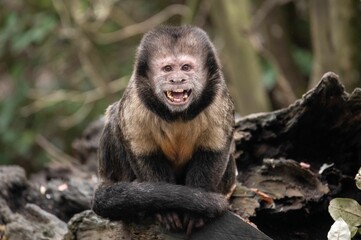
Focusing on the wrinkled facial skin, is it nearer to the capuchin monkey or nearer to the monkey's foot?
the capuchin monkey

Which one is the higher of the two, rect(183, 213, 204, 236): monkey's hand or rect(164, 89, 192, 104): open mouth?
rect(164, 89, 192, 104): open mouth

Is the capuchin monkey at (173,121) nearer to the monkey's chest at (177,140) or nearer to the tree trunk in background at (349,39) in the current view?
the monkey's chest at (177,140)

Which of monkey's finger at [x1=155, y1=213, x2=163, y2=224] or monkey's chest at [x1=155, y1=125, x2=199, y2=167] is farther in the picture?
monkey's chest at [x1=155, y1=125, x2=199, y2=167]

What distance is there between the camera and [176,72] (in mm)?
4438

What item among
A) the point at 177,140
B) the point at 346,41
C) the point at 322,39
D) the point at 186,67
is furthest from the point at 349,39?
the point at 177,140

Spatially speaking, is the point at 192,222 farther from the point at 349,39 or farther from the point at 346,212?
the point at 349,39

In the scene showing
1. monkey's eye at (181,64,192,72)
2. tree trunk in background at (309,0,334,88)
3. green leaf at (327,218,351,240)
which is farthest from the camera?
tree trunk in background at (309,0,334,88)

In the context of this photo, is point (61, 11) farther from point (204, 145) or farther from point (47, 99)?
point (204, 145)

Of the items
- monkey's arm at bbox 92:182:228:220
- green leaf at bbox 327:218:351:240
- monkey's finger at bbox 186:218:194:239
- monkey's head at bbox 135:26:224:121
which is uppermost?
monkey's head at bbox 135:26:224:121

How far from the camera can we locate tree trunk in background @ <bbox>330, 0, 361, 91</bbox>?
722cm

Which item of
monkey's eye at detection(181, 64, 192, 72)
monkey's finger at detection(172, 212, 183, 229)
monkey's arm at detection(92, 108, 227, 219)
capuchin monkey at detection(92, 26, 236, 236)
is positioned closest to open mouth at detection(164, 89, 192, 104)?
capuchin monkey at detection(92, 26, 236, 236)

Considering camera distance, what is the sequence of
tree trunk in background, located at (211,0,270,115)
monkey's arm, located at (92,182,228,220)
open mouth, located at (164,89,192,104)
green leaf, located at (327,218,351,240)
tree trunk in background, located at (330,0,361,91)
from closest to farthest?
green leaf, located at (327,218,351,240)
monkey's arm, located at (92,182,228,220)
open mouth, located at (164,89,192,104)
tree trunk in background, located at (330,0,361,91)
tree trunk in background, located at (211,0,270,115)

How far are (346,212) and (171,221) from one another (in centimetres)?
102

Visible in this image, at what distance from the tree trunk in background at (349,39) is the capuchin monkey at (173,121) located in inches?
114
